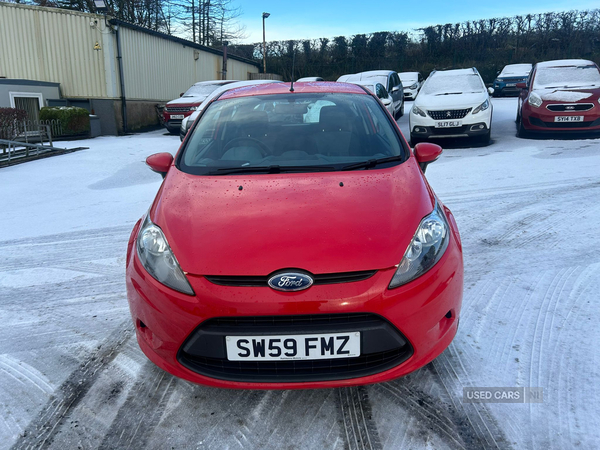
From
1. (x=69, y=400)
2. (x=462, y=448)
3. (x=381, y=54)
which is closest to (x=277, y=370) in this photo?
(x=462, y=448)

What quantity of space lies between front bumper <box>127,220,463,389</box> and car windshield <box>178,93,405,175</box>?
0.96 metres

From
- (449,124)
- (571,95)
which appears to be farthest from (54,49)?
(571,95)

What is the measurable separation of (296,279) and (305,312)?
14cm

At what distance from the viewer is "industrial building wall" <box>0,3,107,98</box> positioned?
16047 mm

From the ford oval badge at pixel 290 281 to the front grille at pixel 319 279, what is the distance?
0.02 metres

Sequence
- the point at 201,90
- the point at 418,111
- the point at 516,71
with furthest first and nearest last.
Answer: the point at 516,71 → the point at 201,90 → the point at 418,111

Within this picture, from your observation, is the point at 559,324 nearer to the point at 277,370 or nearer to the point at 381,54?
the point at 277,370

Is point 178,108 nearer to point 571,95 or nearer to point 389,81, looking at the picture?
→ point 389,81

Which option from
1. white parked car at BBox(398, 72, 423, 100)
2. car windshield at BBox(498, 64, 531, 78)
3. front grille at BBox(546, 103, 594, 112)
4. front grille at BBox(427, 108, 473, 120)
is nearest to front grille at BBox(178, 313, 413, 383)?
front grille at BBox(427, 108, 473, 120)

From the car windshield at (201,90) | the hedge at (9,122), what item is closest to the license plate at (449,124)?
the car windshield at (201,90)

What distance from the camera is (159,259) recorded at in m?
2.25

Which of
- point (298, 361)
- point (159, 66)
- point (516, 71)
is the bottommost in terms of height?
point (298, 361)

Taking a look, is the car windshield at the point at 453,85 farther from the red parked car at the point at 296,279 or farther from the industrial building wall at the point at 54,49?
the industrial building wall at the point at 54,49

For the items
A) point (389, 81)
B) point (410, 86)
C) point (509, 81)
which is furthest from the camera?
point (410, 86)
